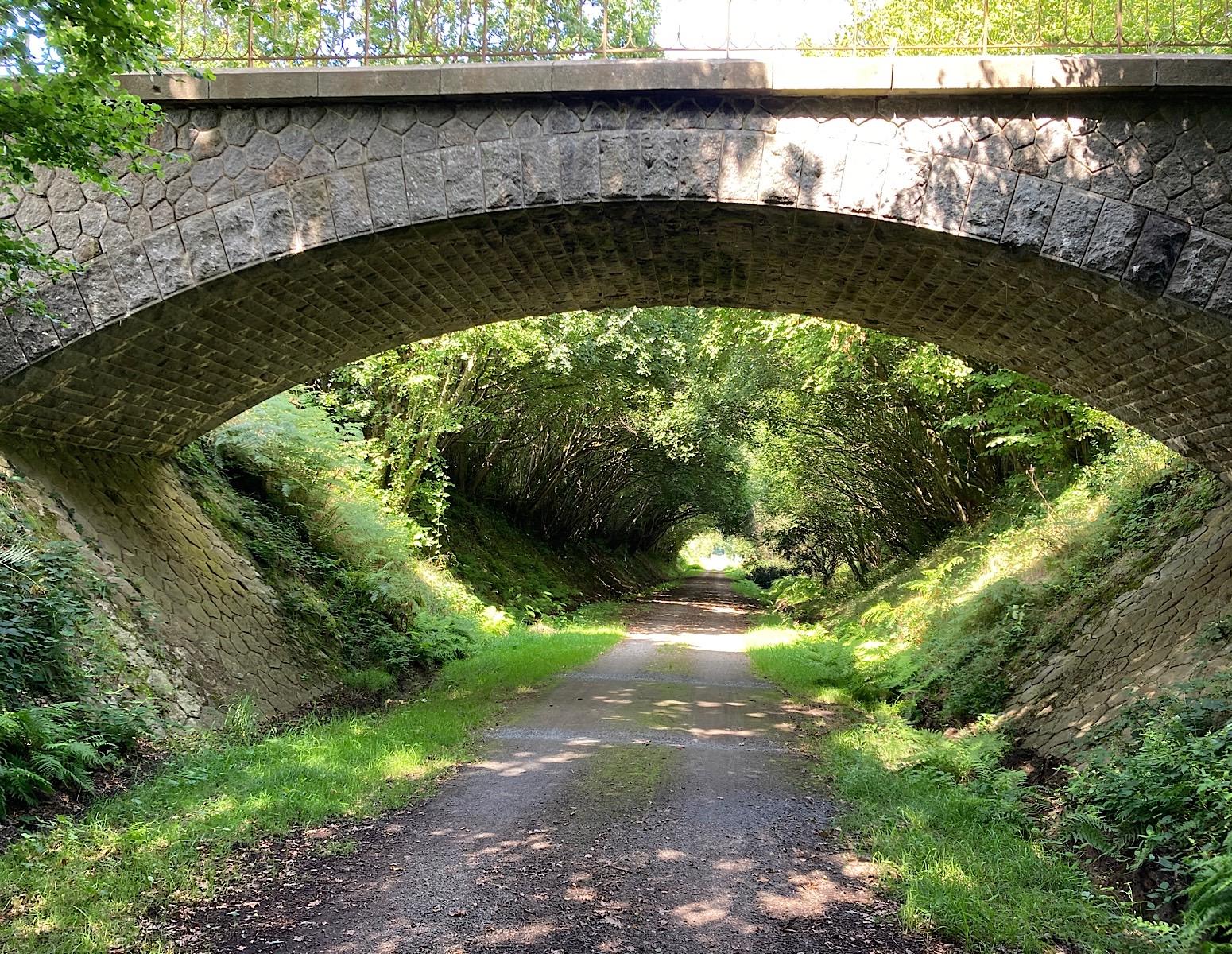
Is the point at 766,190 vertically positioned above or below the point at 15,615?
above

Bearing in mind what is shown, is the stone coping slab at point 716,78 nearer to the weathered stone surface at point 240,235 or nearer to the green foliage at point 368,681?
the weathered stone surface at point 240,235

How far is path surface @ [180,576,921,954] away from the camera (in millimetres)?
3867

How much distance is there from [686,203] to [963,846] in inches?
179

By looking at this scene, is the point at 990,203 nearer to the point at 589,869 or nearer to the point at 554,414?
the point at 589,869

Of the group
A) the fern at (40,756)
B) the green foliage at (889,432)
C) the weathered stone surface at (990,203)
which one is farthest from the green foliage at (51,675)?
the green foliage at (889,432)

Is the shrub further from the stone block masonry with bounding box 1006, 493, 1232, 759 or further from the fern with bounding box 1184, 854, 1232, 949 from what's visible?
the stone block masonry with bounding box 1006, 493, 1232, 759

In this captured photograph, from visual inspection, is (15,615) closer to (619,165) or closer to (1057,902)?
(619,165)

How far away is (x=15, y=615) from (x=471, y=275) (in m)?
4.22

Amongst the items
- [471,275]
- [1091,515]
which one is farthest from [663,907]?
[1091,515]

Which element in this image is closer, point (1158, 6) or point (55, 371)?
point (55, 371)

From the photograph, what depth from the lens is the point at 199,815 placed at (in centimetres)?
500

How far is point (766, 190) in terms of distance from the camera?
6.22m

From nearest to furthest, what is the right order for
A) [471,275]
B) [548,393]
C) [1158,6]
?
[471,275] < [1158,6] < [548,393]

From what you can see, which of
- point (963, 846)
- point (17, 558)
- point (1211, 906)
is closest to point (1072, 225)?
point (963, 846)
